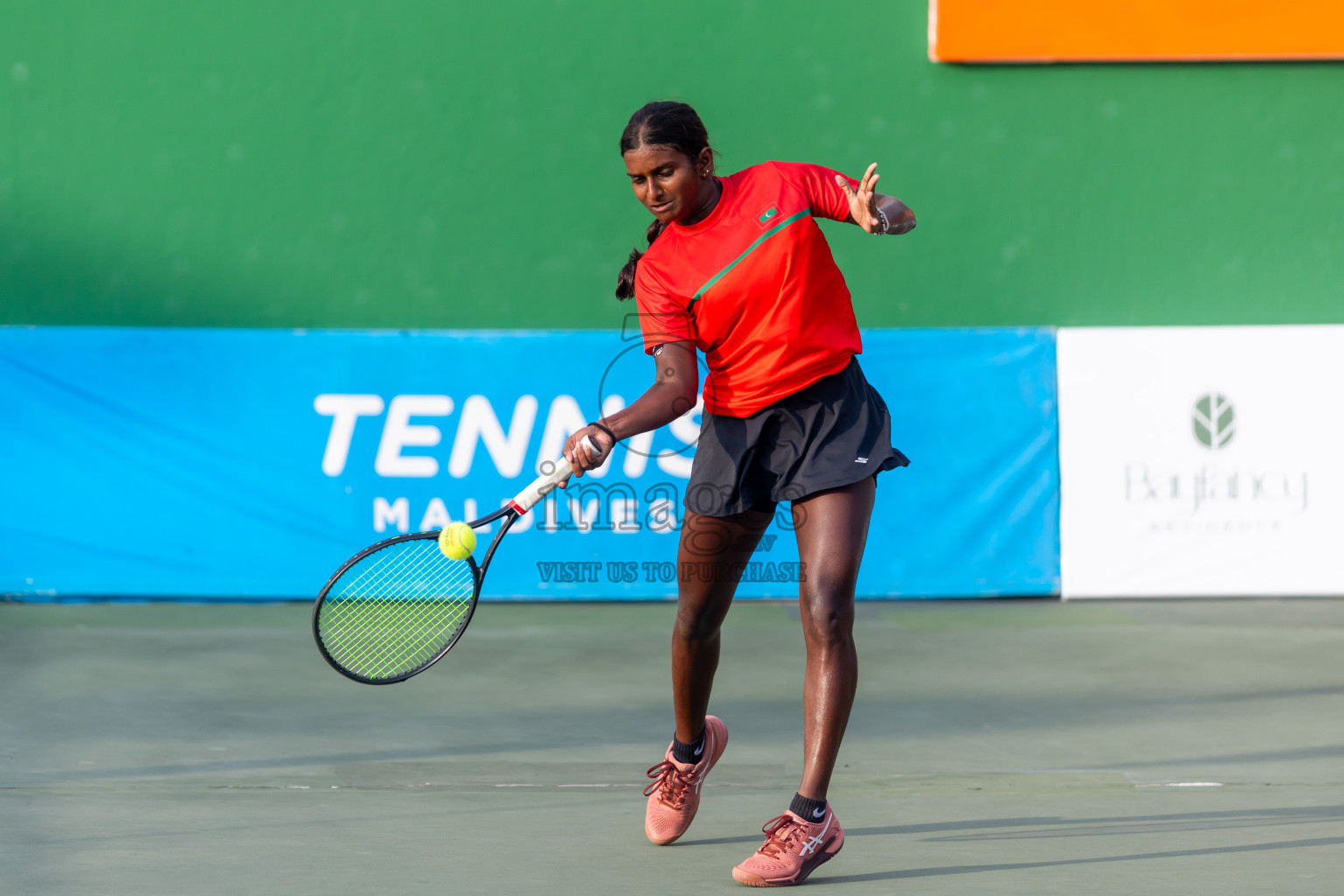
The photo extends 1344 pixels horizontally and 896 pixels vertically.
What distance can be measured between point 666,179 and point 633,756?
191 centimetres

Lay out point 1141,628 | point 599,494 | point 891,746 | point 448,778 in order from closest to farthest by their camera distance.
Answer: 1. point 448,778
2. point 891,746
3. point 1141,628
4. point 599,494

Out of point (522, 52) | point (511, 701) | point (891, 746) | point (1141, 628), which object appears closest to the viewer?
point (891, 746)

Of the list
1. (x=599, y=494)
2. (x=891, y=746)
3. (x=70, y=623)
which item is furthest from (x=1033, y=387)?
(x=70, y=623)

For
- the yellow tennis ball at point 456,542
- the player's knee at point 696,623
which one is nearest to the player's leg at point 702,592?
the player's knee at point 696,623

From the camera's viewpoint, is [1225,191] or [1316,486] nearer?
[1316,486]

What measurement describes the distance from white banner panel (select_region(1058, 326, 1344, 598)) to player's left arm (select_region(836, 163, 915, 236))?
4046 millimetres

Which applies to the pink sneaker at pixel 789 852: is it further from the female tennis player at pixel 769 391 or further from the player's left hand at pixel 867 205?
the player's left hand at pixel 867 205

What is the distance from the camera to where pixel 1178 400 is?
711cm

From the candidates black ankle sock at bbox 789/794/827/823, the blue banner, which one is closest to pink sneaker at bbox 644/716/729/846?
black ankle sock at bbox 789/794/827/823

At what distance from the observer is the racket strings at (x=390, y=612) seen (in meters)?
3.91

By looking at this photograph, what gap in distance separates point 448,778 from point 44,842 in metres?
1.08

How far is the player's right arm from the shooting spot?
10.6ft

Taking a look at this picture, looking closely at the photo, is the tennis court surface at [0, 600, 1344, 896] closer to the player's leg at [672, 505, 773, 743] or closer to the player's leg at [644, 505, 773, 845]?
the player's leg at [644, 505, 773, 845]

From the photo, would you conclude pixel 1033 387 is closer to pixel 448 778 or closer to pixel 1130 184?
pixel 1130 184
